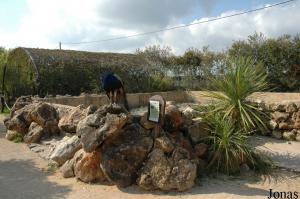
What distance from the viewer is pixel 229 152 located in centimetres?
645

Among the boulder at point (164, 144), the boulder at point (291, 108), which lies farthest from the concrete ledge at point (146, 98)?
the boulder at point (164, 144)

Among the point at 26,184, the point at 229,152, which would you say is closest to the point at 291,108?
the point at 229,152

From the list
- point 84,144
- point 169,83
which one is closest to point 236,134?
point 84,144

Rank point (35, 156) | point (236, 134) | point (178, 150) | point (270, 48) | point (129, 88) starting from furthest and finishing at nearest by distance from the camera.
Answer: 1. point (129, 88)
2. point (270, 48)
3. point (35, 156)
4. point (236, 134)
5. point (178, 150)

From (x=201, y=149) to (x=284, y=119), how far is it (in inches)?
127

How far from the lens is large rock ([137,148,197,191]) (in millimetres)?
5656

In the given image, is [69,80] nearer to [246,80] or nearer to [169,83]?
[169,83]

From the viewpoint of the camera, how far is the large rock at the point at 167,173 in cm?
566

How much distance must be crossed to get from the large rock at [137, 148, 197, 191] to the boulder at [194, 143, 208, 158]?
65 cm

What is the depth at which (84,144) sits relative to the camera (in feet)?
20.0

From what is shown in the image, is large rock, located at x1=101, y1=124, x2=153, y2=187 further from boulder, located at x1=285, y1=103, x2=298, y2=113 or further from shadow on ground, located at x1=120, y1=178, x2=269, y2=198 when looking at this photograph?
boulder, located at x1=285, y1=103, x2=298, y2=113

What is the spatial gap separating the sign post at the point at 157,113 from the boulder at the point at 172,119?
290 mm

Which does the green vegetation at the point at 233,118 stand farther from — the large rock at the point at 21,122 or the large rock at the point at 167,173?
the large rock at the point at 21,122

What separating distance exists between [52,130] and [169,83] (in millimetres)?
9570
